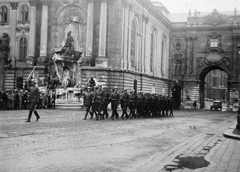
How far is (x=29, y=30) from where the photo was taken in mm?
44656

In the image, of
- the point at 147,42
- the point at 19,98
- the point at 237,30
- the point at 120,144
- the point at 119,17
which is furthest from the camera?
the point at 237,30

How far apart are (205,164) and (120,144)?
11.1 feet

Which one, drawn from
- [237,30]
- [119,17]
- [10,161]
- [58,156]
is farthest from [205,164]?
[237,30]

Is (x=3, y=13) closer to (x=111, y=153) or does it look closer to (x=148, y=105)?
(x=148, y=105)

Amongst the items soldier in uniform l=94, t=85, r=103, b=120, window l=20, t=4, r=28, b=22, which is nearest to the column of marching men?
soldier in uniform l=94, t=85, r=103, b=120

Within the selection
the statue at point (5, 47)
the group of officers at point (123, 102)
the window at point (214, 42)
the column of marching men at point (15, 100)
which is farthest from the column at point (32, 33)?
the window at point (214, 42)

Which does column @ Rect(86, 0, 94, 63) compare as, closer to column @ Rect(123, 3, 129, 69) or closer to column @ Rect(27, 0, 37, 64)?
column @ Rect(123, 3, 129, 69)

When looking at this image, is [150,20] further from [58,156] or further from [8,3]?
[58,156]

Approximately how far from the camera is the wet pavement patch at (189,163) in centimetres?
782

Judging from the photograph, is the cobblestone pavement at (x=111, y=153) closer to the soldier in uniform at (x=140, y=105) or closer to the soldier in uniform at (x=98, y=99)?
the soldier in uniform at (x=98, y=99)

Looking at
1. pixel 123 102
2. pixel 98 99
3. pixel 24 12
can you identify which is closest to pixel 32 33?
pixel 24 12

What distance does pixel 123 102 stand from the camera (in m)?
23.3

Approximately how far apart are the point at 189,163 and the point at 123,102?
49.6ft

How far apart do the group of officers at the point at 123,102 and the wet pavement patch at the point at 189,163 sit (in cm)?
1232
